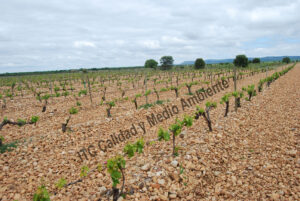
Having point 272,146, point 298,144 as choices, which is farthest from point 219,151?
point 298,144

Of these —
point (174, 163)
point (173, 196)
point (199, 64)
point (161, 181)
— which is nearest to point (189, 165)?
point (174, 163)

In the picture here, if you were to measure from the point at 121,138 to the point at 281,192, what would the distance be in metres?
5.37

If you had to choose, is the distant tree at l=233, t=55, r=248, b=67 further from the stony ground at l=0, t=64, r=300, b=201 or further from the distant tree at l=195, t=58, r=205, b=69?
the stony ground at l=0, t=64, r=300, b=201

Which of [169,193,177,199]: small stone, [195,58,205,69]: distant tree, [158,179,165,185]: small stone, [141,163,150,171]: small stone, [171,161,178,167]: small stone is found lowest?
[169,193,177,199]: small stone

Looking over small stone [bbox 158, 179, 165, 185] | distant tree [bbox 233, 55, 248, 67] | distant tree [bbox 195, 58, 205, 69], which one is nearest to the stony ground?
small stone [bbox 158, 179, 165, 185]

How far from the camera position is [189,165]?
A: 4.68m

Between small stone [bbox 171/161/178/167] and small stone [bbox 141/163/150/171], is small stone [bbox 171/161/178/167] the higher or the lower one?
the higher one

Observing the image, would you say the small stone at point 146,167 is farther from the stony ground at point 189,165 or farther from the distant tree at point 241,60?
the distant tree at point 241,60

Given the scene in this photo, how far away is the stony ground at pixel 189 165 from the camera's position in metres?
4.00

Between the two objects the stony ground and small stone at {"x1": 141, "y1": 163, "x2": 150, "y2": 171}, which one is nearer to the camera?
the stony ground

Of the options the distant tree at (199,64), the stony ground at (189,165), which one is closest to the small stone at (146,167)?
the stony ground at (189,165)

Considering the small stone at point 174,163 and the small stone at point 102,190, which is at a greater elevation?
the small stone at point 174,163

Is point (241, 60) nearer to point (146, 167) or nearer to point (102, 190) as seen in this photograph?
point (146, 167)

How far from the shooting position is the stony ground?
4004 mm
